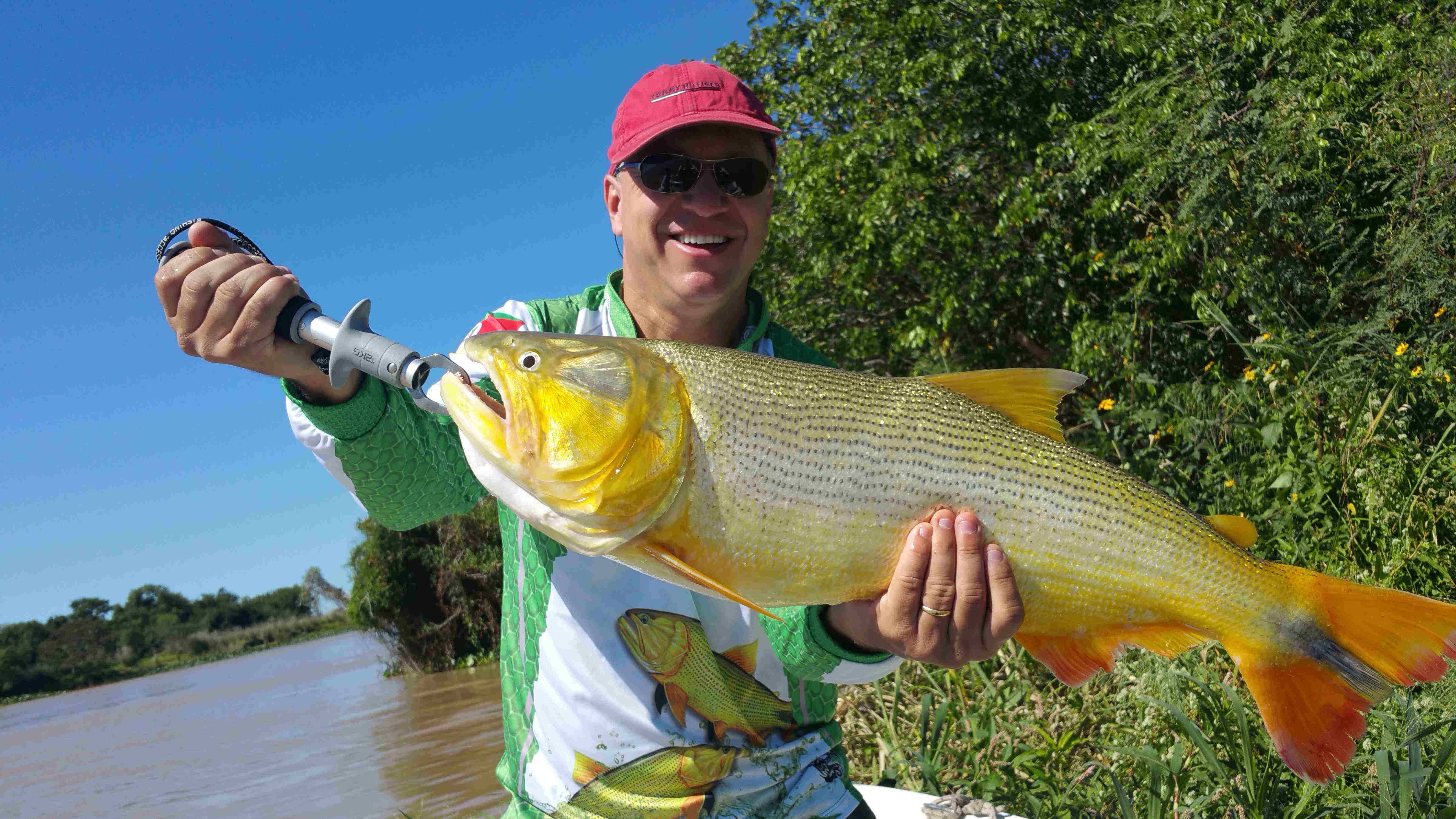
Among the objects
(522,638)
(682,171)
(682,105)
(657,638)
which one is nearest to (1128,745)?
(657,638)

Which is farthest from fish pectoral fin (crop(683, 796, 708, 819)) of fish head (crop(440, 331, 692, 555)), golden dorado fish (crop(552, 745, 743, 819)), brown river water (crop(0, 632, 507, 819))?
brown river water (crop(0, 632, 507, 819))

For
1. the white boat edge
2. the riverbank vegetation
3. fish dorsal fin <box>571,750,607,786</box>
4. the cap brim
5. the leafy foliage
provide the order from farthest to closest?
1. the leafy foliage
2. the riverbank vegetation
3. the white boat edge
4. the cap brim
5. fish dorsal fin <box>571,750,607,786</box>

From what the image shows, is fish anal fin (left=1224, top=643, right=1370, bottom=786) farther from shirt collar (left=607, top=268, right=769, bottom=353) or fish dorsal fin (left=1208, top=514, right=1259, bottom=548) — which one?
shirt collar (left=607, top=268, right=769, bottom=353)

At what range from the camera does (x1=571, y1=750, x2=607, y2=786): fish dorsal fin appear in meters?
2.27

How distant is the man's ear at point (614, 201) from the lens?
9.37 feet

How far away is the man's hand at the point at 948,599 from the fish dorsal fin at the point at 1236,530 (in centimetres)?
57

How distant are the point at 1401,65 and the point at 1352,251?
200cm

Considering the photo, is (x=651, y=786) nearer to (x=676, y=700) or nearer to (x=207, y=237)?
(x=676, y=700)

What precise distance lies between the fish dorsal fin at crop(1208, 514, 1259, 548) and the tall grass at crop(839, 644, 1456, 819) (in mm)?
1324

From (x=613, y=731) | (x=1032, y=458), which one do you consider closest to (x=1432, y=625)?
(x=1032, y=458)

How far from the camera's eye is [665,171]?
2.66 m

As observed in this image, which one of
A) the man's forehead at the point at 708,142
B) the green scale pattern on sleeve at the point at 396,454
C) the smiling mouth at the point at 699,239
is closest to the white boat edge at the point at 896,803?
the green scale pattern on sleeve at the point at 396,454

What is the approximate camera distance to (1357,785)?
339 centimetres

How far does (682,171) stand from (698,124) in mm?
154
